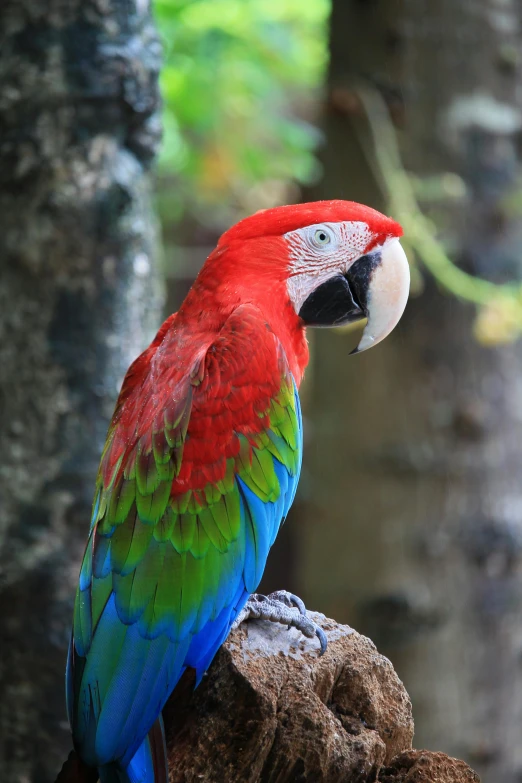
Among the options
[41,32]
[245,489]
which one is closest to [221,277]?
[245,489]

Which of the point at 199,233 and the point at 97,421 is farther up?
the point at 97,421

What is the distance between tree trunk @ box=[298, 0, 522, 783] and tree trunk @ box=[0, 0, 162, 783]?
0.81 metres

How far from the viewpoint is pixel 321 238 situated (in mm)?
1603

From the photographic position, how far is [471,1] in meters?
2.69

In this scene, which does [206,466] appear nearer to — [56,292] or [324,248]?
[324,248]

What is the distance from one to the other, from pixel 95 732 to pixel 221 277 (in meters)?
0.82

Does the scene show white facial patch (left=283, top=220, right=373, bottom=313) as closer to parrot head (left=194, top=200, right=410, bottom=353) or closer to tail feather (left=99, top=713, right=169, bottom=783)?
parrot head (left=194, top=200, right=410, bottom=353)

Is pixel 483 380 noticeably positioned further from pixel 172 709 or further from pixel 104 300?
pixel 172 709

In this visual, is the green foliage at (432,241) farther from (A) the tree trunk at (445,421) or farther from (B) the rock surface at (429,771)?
(B) the rock surface at (429,771)

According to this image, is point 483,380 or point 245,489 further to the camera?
point 483,380

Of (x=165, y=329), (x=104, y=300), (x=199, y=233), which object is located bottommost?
(x=199, y=233)

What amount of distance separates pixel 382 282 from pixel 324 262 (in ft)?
0.38

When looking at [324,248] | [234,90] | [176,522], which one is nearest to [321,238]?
[324,248]

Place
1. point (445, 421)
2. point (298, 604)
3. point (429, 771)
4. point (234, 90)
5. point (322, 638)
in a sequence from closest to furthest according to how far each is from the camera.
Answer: point (429, 771), point (322, 638), point (298, 604), point (445, 421), point (234, 90)
